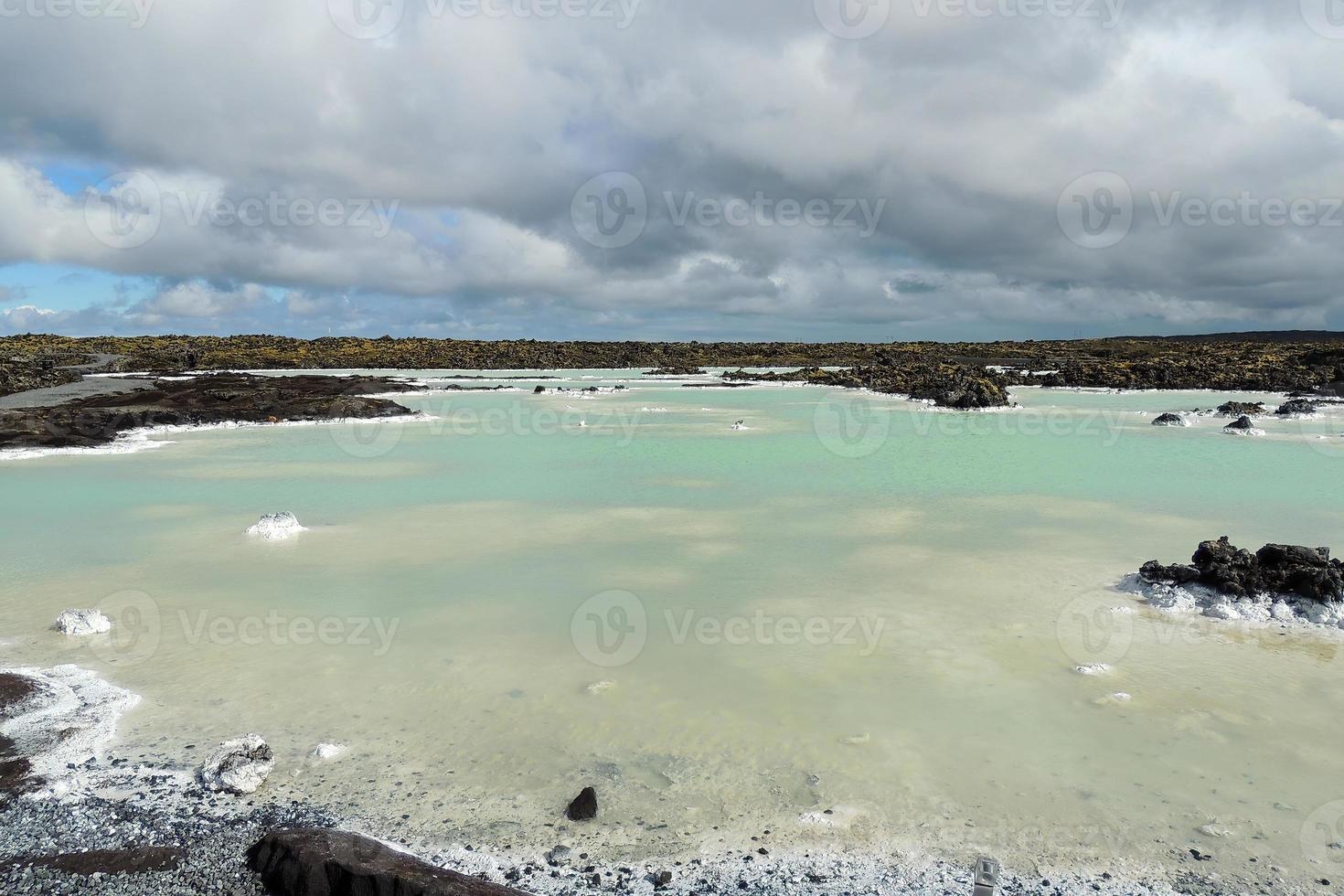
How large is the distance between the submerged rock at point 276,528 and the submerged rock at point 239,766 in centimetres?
723

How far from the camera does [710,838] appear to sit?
4715 mm

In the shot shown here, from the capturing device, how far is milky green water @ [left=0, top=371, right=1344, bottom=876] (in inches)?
199

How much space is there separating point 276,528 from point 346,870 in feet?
30.9

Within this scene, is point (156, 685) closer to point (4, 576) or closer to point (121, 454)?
point (4, 576)

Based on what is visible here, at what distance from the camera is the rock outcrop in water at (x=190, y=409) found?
23484 mm

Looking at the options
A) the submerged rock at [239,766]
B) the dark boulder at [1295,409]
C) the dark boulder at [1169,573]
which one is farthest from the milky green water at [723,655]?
the dark boulder at [1295,409]

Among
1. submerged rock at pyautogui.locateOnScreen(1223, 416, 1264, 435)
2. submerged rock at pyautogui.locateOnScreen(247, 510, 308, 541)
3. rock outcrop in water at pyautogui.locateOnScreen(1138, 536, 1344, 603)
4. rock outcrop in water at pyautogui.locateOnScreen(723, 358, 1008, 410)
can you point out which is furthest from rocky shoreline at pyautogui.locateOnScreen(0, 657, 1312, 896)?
rock outcrop in water at pyautogui.locateOnScreen(723, 358, 1008, 410)

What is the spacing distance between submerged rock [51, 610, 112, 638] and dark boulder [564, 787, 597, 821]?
589cm

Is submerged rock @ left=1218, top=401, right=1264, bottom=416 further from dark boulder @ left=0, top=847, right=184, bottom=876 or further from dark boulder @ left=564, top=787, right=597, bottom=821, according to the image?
dark boulder @ left=0, top=847, right=184, bottom=876

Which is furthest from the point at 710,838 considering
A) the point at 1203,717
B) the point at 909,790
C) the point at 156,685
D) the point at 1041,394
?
the point at 1041,394

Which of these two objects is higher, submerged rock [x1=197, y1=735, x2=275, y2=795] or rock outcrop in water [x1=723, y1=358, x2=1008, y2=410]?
rock outcrop in water [x1=723, y1=358, x2=1008, y2=410]

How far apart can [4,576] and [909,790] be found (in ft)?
36.2

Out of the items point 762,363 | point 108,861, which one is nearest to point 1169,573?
point 108,861

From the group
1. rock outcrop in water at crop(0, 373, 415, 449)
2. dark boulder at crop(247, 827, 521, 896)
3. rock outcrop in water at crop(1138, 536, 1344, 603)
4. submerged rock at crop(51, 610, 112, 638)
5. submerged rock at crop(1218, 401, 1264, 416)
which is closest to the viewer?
dark boulder at crop(247, 827, 521, 896)
